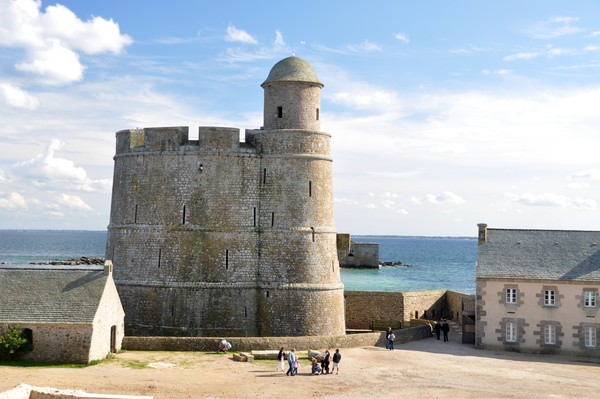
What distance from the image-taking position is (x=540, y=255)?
105 feet

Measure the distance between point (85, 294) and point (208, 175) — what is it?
8.46 meters

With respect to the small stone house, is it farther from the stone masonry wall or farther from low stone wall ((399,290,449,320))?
low stone wall ((399,290,449,320))

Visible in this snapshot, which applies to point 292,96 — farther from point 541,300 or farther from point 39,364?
point 39,364

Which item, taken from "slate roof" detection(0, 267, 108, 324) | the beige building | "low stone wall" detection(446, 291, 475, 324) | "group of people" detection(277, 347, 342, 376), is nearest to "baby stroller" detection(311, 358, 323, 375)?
"group of people" detection(277, 347, 342, 376)

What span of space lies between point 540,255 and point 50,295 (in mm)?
22040

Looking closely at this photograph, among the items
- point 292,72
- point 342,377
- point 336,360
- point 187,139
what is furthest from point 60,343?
point 292,72

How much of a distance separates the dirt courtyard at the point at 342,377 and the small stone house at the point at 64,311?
3.24 feet

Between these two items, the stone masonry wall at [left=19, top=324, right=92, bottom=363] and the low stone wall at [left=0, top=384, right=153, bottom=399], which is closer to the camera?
the low stone wall at [left=0, top=384, right=153, bottom=399]

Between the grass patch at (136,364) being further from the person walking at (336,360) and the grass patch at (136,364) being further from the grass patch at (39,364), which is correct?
the person walking at (336,360)

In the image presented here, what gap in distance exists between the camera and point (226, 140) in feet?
105

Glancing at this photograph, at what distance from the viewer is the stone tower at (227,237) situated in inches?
1232

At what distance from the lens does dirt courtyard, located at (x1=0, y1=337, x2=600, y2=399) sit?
2167 cm

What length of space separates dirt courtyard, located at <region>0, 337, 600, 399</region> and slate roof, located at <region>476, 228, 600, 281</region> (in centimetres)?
392

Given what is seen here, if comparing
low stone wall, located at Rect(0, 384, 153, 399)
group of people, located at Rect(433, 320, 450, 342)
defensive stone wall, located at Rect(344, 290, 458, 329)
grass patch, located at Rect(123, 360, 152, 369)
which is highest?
defensive stone wall, located at Rect(344, 290, 458, 329)
